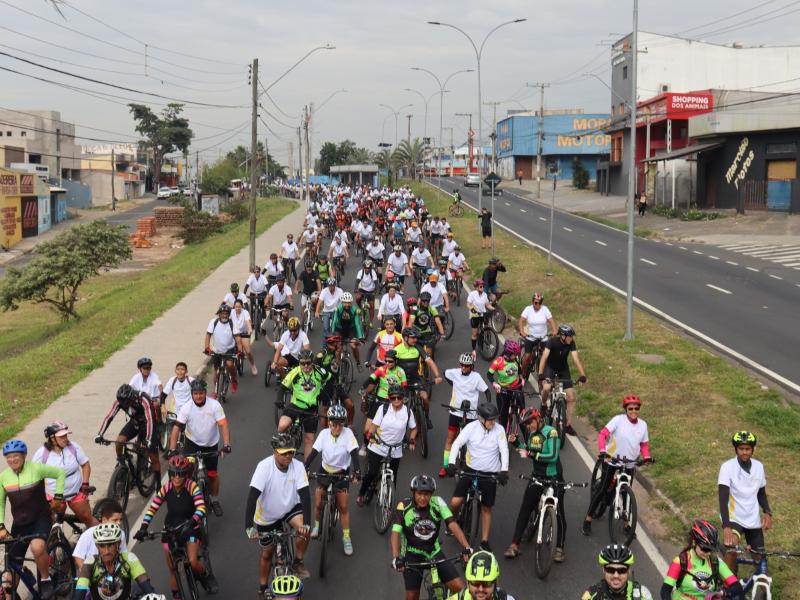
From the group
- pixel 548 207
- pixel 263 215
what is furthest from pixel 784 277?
pixel 263 215

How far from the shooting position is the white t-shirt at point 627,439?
962 centimetres

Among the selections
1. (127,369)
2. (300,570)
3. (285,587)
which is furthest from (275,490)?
(127,369)

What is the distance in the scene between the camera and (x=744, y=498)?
8133 mm

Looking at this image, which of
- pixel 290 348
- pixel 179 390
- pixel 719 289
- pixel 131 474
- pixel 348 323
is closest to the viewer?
pixel 131 474

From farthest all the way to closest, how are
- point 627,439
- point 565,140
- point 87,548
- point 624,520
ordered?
point 565,140
point 627,439
point 624,520
point 87,548

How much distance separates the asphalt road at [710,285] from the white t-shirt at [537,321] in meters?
4.97

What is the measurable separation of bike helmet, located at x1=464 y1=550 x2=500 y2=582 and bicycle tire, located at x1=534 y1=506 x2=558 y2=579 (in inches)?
114

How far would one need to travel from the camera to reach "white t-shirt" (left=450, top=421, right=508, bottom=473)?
9117 mm

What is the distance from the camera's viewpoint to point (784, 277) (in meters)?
30.6

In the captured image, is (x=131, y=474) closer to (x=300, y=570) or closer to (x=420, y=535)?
(x=300, y=570)

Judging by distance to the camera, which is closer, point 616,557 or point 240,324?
point 616,557

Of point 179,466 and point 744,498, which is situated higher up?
point 179,466

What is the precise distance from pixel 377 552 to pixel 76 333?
1846 centimetres

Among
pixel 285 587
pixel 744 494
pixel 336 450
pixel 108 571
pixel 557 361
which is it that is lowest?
pixel 108 571
